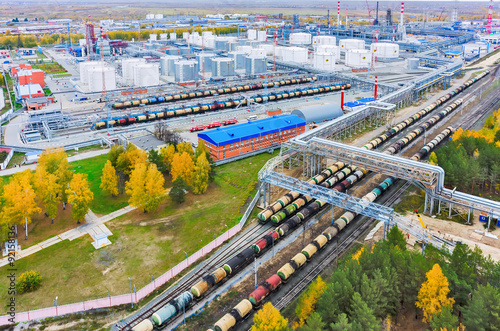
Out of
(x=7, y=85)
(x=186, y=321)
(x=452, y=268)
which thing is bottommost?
(x=186, y=321)

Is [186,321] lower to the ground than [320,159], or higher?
lower

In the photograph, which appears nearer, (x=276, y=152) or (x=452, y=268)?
(x=452, y=268)

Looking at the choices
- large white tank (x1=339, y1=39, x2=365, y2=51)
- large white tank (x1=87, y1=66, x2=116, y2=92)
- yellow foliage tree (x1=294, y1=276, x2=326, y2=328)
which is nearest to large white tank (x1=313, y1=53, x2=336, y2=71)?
large white tank (x1=339, y1=39, x2=365, y2=51)

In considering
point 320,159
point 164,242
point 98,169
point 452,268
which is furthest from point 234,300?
point 98,169

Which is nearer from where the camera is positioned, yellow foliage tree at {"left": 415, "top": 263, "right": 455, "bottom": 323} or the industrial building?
yellow foliage tree at {"left": 415, "top": 263, "right": 455, "bottom": 323}

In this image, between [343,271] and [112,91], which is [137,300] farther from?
Result: [112,91]

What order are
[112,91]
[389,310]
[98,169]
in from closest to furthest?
[389,310]
[98,169]
[112,91]

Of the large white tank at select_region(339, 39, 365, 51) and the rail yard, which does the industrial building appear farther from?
the large white tank at select_region(339, 39, 365, 51)

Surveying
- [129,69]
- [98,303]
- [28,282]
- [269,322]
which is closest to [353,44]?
[129,69]
